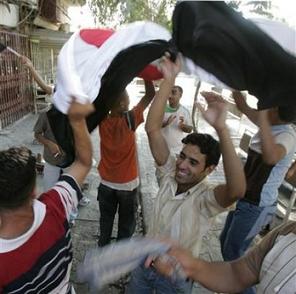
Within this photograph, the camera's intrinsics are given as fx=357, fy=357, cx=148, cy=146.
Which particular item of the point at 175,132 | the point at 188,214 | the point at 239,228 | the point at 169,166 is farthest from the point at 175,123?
the point at 188,214

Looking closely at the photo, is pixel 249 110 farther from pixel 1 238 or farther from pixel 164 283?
pixel 1 238

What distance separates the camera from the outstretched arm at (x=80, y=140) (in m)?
1.54

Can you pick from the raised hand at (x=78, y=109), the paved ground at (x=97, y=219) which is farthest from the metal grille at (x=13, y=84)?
the raised hand at (x=78, y=109)

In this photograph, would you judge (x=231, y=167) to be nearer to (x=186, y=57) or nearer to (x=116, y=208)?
(x=186, y=57)

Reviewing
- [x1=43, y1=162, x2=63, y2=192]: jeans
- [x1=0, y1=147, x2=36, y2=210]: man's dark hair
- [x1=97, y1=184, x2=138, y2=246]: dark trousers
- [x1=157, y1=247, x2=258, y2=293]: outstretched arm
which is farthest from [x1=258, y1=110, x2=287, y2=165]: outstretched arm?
[x1=43, y1=162, x2=63, y2=192]: jeans

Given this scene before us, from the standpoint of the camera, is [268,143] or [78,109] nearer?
[78,109]

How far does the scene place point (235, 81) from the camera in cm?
158

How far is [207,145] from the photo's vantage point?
2.05m

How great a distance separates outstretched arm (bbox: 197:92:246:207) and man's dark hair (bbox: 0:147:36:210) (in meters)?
0.84

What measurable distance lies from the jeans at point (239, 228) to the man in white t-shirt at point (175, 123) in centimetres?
161

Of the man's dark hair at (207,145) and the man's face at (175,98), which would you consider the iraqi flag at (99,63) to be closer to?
the man's dark hair at (207,145)

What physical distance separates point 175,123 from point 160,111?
2423 millimetres

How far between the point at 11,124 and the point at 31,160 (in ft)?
28.8

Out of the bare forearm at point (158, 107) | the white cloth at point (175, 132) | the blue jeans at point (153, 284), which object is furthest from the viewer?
the white cloth at point (175, 132)
